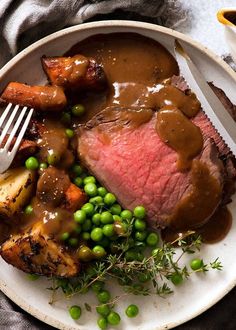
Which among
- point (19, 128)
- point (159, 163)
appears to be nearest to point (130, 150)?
point (159, 163)

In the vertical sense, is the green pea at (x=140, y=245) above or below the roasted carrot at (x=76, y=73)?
below

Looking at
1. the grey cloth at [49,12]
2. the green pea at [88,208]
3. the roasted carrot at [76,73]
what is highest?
the grey cloth at [49,12]

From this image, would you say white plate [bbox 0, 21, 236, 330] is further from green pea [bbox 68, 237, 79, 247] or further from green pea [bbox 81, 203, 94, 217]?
green pea [bbox 81, 203, 94, 217]

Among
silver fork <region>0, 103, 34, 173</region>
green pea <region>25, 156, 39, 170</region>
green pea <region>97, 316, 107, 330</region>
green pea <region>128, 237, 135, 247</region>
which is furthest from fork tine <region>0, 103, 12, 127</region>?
green pea <region>97, 316, 107, 330</region>

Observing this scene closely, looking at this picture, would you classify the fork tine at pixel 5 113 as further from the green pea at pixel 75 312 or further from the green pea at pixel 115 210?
the green pea at pixel 75 312

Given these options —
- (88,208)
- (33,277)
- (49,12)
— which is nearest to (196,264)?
(88,208)

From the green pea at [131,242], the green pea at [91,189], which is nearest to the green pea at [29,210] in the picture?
the green pea at [91,189]
